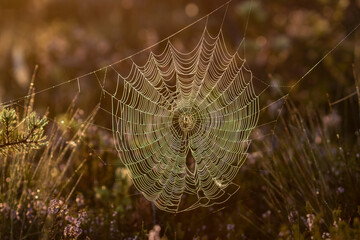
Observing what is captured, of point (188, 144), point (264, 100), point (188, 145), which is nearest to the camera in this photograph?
point (188, 145)

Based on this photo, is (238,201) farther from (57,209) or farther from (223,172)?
(57,209)

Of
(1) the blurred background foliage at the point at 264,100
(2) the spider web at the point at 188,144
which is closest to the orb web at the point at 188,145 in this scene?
(2) the spider web at the point at 188,144

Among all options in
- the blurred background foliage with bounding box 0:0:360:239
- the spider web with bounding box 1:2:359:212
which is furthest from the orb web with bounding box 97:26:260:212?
the blurred background foliage with bounding box 0:0:360:239

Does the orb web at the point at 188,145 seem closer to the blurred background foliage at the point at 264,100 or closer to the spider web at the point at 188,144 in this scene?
the spider web at the point at 188,144

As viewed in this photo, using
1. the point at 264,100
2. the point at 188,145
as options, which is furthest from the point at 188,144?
the point at 264,100

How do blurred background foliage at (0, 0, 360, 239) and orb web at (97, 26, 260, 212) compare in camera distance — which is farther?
orb web at (97, 26, 260, 212)

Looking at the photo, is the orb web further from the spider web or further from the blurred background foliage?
the blurred background foliage

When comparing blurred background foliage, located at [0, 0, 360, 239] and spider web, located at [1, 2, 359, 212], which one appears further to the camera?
spider web, located at [1, 2, 359, 212]

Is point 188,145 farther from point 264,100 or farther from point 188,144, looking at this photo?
point 264,100
